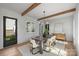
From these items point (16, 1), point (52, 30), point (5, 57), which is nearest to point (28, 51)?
point (5, 57)

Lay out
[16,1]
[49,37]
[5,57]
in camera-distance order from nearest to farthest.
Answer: [16,1], [5,57], [49,37]

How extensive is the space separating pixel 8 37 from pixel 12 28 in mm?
291

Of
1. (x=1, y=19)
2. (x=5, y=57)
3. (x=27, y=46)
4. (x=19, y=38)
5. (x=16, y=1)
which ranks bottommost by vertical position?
(x=5, y=57)

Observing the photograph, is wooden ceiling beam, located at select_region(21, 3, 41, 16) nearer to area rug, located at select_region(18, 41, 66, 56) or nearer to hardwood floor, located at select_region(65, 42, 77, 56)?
area rug, located at select_region(18, 41, 66, 56)

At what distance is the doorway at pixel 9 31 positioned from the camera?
2400mm

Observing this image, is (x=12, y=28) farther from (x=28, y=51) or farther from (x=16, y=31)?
(x=28, y=51)

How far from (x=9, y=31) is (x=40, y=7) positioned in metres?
1.07

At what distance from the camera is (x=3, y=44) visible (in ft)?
8.17

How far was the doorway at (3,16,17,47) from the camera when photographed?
7.88 ft

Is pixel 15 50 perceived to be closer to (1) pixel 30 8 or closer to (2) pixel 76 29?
(1) pixel 30 8

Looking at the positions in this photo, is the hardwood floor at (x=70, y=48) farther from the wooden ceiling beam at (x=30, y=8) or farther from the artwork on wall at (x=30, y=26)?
the wooden ceiling beam at (x=30, y=8)

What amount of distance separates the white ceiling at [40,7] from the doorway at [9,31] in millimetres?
350

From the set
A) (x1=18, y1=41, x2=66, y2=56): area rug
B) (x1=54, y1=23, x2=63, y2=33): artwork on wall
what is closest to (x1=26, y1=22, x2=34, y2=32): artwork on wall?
(x1=18, y1=41, x2=66, y2=56): area rug

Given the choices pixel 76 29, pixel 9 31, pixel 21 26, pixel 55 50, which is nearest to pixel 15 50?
pixel 9 31
